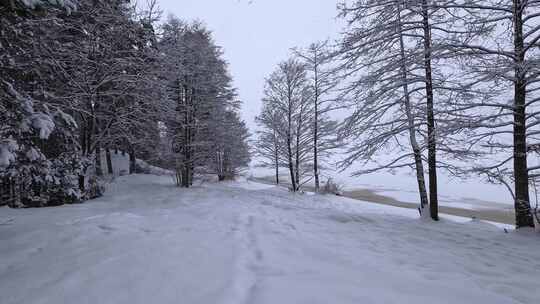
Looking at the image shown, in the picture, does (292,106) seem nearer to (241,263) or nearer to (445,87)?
(445,87)

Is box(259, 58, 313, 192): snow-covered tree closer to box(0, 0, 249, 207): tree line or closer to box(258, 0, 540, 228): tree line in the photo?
box(0, 0, 249, 207): tree line

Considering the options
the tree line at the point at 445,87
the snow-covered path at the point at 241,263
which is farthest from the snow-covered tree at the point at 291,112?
the snow-covered path at the point at 241,263

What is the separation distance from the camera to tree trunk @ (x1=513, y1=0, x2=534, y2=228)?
5156mm

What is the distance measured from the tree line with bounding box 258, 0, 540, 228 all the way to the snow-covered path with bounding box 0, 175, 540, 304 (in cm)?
217

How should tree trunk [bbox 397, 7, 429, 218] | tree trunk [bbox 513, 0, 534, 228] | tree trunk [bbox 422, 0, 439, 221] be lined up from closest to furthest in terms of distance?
tree trunk [bbox 513, 0, 534, 228] < tree trunk [bbox 422, 0, 439, 221] < tree trunk [bbox 397, 7, 429, 218]

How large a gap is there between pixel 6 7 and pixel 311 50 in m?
13.1

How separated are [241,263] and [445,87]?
635 centimetres

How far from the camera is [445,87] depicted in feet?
20.2

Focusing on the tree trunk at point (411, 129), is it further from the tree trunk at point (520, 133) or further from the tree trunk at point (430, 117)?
the tree trunk at point (520, 133)

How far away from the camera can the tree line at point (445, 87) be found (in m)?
5.33

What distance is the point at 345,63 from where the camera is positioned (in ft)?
23.4

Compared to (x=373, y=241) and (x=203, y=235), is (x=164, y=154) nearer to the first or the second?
(x=203, y=235)

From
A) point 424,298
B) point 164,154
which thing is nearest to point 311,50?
point 164,154

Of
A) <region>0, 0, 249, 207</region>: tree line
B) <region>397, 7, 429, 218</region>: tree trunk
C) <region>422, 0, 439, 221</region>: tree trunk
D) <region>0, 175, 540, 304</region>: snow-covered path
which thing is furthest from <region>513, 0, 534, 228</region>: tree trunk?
<region>0, 0, 249, 207</region>: tree line
